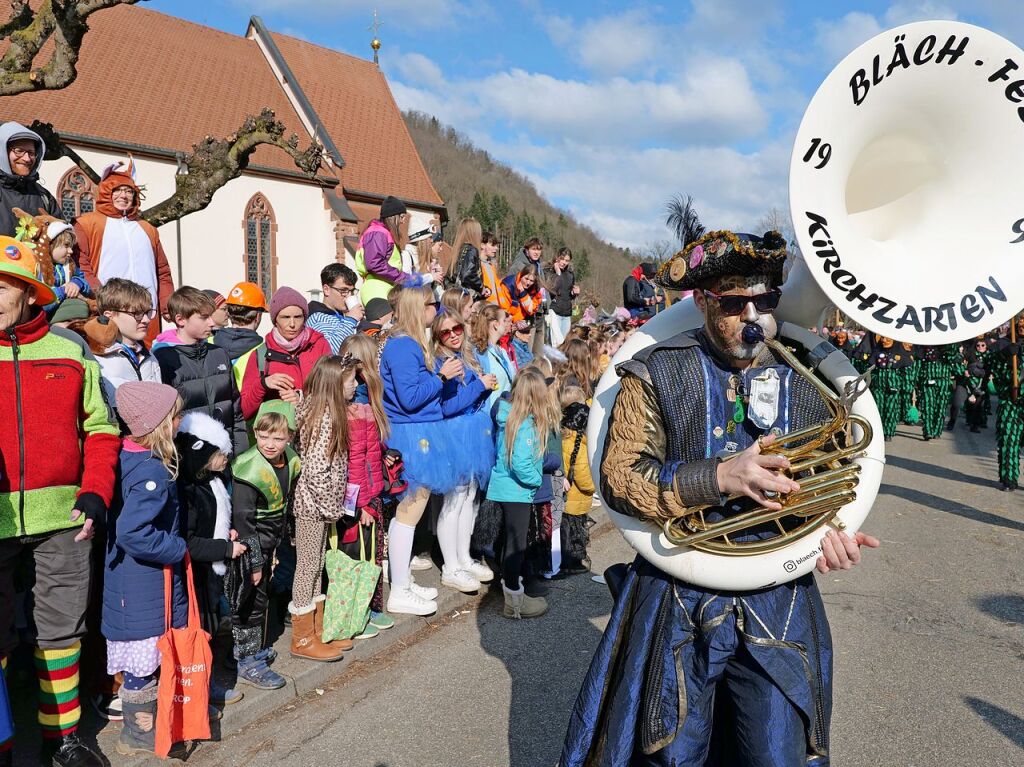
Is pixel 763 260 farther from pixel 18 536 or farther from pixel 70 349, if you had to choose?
pixel 18 536

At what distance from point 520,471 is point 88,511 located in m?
2.95

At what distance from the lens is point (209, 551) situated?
3.75 meters

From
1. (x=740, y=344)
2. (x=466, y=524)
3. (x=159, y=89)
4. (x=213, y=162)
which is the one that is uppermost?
(x=159, y=89)

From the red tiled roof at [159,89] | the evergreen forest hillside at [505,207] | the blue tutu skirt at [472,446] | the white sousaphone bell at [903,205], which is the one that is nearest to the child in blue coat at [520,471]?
the blue tutu skirt at [472,446]

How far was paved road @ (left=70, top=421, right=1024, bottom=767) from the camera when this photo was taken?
381 centimetres

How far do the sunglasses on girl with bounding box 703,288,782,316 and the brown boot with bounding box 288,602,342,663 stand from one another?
3.25m

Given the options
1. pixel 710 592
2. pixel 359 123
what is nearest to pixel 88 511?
pixel 710 592

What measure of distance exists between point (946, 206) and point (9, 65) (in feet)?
26.0

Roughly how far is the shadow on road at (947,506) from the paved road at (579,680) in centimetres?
177

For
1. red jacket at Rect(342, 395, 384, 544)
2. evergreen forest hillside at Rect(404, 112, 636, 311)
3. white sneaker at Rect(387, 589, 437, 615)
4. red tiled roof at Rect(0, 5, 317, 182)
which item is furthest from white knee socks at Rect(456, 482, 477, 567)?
evergreen forest hillside at Rect(404, 112, 636, 311)

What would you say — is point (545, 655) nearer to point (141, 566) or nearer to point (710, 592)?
point (141, 566)

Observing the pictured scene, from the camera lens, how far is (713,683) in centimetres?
247

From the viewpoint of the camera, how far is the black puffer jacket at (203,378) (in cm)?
445

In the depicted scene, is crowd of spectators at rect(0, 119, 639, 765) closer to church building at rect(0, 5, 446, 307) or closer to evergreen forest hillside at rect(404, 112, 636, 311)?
church building at rect(0, 5, 446, 307)
